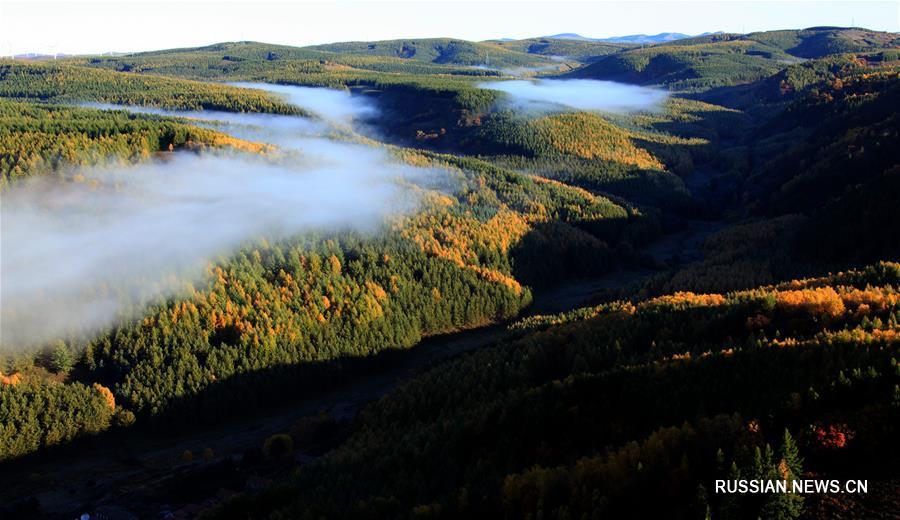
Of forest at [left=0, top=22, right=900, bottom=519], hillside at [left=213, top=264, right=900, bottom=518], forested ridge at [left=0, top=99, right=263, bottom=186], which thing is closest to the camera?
hillside at [left=213, top=264, right=900, bottom=518]

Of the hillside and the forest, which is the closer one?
the hillside

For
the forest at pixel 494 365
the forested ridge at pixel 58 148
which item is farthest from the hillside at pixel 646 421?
the forested ridge at pixel 58 148

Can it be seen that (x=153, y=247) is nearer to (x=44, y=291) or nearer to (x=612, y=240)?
(x=44, y=291)

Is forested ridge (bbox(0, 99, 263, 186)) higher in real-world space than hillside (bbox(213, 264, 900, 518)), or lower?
higher

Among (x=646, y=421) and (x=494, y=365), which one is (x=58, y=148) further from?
(x=646, y=421)

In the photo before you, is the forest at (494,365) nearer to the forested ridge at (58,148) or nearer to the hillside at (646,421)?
the hillside at (646,421)

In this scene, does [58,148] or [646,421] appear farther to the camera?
[58,148]

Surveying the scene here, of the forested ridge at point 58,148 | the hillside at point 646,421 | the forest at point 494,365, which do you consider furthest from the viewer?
the forested ridge at point 58,148

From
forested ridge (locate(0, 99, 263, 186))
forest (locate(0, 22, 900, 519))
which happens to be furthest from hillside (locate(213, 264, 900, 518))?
forested ridge (locate(0, 99, 263, 186))

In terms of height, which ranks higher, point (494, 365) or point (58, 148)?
point (58, 148)

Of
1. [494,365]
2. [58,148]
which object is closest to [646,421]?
[494,365]

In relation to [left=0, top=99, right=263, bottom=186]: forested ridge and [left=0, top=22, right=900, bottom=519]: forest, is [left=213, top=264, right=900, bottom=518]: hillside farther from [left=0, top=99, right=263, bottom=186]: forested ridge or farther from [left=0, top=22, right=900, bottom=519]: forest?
[left=0, top=99, right=263, bottom=186]: forested ridge
